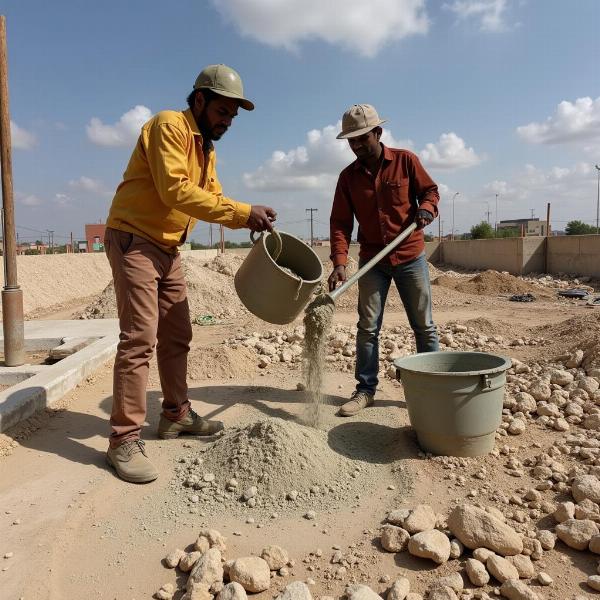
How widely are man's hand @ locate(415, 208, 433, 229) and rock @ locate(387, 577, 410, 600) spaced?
2168 mm

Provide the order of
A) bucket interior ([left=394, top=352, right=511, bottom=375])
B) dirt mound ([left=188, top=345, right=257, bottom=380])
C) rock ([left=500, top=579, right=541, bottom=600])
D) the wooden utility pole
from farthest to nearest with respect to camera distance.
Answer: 1. dirt mound ([left=188, top=345, right=257, bottom=380])
2. the wooden utility pole
3. bucket interior ([left=394, top=352, right=511, bottom=375])
4. rock ([left=500, top=579, right=541, bottom=600])

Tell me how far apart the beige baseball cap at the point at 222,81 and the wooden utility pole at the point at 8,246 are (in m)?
2.73

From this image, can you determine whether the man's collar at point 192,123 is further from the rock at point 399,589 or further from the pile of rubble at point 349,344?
the pile of rubble at point 349,344

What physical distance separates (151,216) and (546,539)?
2.23m

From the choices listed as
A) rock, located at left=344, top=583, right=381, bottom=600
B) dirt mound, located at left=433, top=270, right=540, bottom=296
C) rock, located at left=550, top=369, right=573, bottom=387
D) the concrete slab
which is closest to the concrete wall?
dirt mound, located at left=433, top=270, right=540, bottom=296

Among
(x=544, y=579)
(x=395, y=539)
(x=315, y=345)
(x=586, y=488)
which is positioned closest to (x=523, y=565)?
(x=544, y=579)

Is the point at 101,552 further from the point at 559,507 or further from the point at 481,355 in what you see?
the point at 481,355

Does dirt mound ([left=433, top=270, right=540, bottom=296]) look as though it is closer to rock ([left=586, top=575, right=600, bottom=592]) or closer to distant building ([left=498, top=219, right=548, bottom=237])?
rock ([left=586, top=575, right=600, bottom=592])

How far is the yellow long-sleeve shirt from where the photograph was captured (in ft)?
8.25

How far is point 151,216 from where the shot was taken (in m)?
2.69

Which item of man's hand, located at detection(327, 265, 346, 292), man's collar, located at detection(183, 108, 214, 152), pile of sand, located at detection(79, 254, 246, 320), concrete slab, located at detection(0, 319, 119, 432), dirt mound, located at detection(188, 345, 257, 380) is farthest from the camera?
pile of sand, located at detection(79, 254, 246, 320)

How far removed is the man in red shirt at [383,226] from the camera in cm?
342

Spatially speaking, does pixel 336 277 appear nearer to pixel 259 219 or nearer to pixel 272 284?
pixel 272 284

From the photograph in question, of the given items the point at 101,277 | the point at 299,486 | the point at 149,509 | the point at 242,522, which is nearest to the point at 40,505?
the point at 149,509
